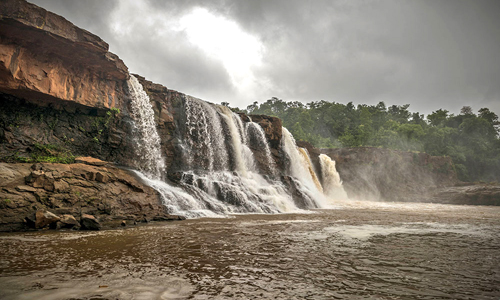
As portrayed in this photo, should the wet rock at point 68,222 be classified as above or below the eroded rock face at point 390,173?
below

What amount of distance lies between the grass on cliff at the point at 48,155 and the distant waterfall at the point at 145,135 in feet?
11.5

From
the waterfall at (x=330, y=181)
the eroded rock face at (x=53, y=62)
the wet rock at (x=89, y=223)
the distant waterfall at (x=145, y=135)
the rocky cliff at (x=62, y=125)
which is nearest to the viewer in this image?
the wet rock at (x=89, y=223)

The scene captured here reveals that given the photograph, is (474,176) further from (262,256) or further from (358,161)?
(262,256)

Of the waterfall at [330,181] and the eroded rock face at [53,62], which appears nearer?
the eroded rock face at [53,62]

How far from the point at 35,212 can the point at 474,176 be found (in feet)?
189

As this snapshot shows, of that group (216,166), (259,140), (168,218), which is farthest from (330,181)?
(168,218)

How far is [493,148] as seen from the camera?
4772cm

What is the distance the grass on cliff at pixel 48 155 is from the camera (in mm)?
11695

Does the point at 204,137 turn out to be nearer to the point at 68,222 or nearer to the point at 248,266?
the point at 68,222

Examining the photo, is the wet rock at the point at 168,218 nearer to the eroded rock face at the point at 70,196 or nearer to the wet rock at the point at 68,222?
the eroded rock face at the point at 70,196

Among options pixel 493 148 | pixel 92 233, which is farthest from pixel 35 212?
A: pixel 493 148

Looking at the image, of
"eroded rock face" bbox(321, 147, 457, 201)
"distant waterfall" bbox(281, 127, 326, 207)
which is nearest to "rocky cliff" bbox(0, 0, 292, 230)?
"distant waterfall" bbox(281, 127, 326, 207)

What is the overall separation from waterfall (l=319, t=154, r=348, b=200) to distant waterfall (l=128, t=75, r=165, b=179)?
1845 cm

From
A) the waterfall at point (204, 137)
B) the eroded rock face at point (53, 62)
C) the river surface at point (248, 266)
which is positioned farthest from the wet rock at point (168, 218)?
the eroded rock face at point (53, 62)
